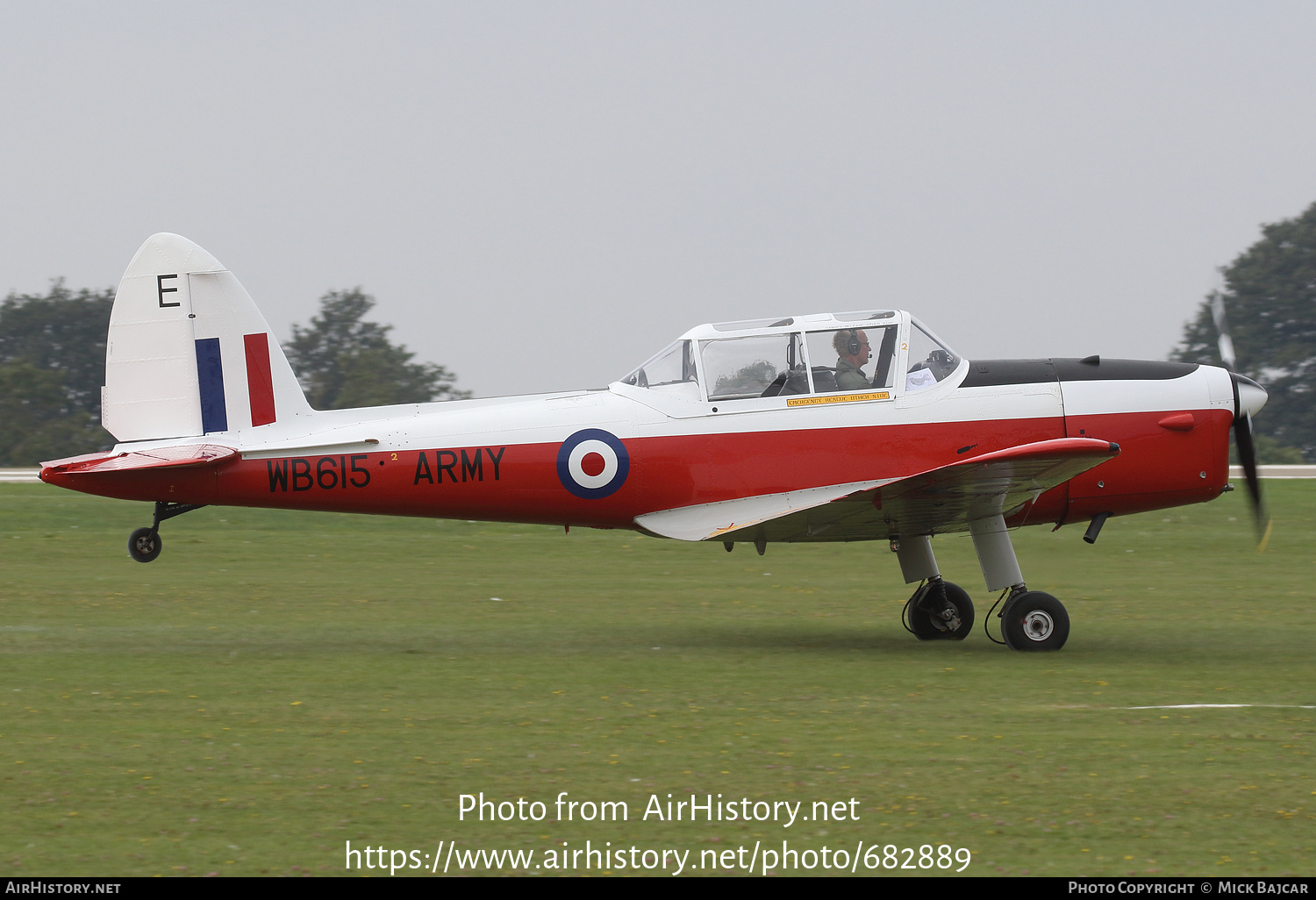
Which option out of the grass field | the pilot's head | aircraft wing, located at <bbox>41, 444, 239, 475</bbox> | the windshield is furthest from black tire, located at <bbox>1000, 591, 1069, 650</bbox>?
aircraft wing, located at <bbox>41, 444, 239, 475</bbox>

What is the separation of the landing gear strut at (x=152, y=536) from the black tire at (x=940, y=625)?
5.67m

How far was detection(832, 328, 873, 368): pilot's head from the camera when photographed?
32.1 ft

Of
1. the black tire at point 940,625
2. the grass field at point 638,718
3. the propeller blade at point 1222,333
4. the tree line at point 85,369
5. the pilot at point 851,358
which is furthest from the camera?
the tree line at point 85,369

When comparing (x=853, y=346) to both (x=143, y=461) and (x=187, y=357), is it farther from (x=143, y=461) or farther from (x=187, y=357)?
(x=143, y=461)

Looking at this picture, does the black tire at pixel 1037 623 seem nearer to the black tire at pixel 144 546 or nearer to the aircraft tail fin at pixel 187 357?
the aircraft tail fin at pixel 187 357

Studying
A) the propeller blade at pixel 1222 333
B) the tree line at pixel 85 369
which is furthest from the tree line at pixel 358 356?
the propeller blade at pixel 1222 333

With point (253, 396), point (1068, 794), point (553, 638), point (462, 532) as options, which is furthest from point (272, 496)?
point (462, 532)

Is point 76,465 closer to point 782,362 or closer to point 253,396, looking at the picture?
point 253,396

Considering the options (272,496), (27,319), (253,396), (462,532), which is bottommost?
(462,532)

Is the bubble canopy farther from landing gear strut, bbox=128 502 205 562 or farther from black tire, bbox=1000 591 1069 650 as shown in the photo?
landing gear strut, bbox=128 502 205 562

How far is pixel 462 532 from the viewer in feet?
65.5

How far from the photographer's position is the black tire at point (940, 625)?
34.2ft

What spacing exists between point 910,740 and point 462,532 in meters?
13.9

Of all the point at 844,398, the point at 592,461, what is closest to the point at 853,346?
the point at 844,398
